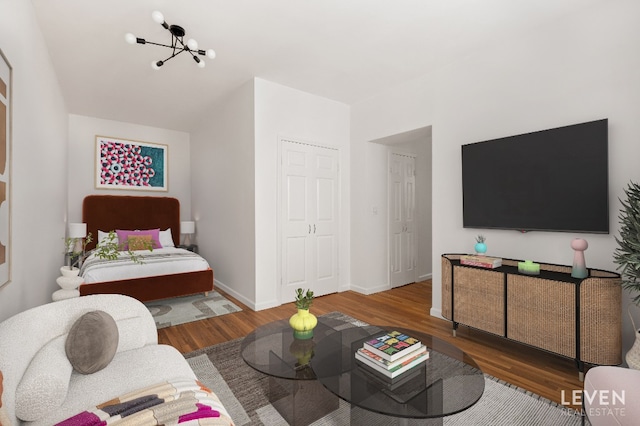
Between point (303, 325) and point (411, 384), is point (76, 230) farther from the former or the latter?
point (411, 384)

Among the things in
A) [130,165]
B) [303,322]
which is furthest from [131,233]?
[303,322]

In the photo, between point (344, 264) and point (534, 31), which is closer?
point (534, 31)

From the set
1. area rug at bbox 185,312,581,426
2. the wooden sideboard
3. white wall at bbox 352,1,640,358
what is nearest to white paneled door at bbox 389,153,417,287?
white wall at bbox 352,1,640,358

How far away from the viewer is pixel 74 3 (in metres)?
2.45

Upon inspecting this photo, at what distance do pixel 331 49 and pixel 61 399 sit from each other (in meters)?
3.29

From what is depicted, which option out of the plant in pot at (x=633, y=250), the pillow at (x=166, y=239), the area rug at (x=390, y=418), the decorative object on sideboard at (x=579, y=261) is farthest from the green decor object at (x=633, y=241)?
the pillow at (x=166, y=239)

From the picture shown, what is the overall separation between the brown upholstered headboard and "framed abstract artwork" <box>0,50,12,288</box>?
388 cm

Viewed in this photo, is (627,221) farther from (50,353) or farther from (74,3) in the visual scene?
(74,3)

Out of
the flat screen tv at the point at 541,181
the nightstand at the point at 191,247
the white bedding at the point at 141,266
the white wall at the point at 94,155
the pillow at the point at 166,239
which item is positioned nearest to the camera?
the flat screen tv at the point at 541,181

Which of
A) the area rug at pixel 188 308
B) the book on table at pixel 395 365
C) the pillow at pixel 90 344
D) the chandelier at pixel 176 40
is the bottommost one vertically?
the area rug at pixel 188 308

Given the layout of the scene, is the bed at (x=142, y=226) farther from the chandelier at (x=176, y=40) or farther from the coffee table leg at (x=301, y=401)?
the chandelier at (x=176, y=40)

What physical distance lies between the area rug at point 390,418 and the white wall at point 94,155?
446 centimetres

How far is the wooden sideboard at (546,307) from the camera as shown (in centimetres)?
211

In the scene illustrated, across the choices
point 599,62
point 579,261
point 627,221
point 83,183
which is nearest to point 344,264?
point 579,261
